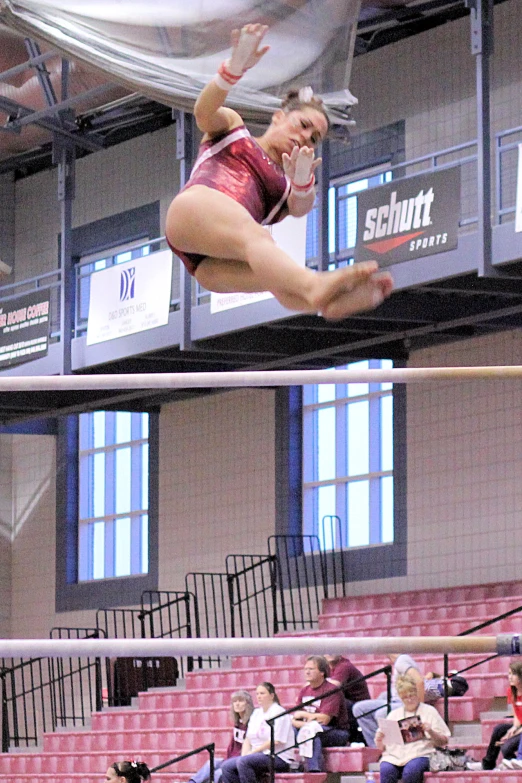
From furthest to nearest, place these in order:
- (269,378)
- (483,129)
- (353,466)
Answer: (353,466) → (483,129) → (269,378)

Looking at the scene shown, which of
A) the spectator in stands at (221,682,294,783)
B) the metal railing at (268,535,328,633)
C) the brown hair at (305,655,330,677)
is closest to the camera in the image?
the spectator in stands at (221,682,294,783)

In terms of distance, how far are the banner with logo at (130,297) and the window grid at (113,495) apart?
3.11m

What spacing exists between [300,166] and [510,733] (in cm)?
479

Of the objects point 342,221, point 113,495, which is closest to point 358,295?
point 342,221

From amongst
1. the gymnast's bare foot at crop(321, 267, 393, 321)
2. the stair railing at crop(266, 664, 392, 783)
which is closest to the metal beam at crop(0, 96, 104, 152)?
the stair railing at crop(266, 664, 392, 783)

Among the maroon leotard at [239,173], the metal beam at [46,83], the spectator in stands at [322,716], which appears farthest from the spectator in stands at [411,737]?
the metal beam at [46,83]

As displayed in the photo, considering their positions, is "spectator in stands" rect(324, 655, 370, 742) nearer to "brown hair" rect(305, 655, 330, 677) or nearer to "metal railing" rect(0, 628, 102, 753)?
"brown hair" rect(305, 655, 330, 677)

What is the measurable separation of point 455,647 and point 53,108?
10542 mm

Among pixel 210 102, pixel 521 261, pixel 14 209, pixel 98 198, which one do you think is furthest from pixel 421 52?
pixel 210 102

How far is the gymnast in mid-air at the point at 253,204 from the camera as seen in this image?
4086 mm

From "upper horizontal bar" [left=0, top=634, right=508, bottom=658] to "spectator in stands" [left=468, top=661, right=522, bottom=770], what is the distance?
4.48 meters

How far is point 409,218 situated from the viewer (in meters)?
11.1

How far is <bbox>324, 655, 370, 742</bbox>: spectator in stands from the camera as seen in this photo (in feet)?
33.1

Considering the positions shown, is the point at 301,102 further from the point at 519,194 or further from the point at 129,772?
the point at 519,194
